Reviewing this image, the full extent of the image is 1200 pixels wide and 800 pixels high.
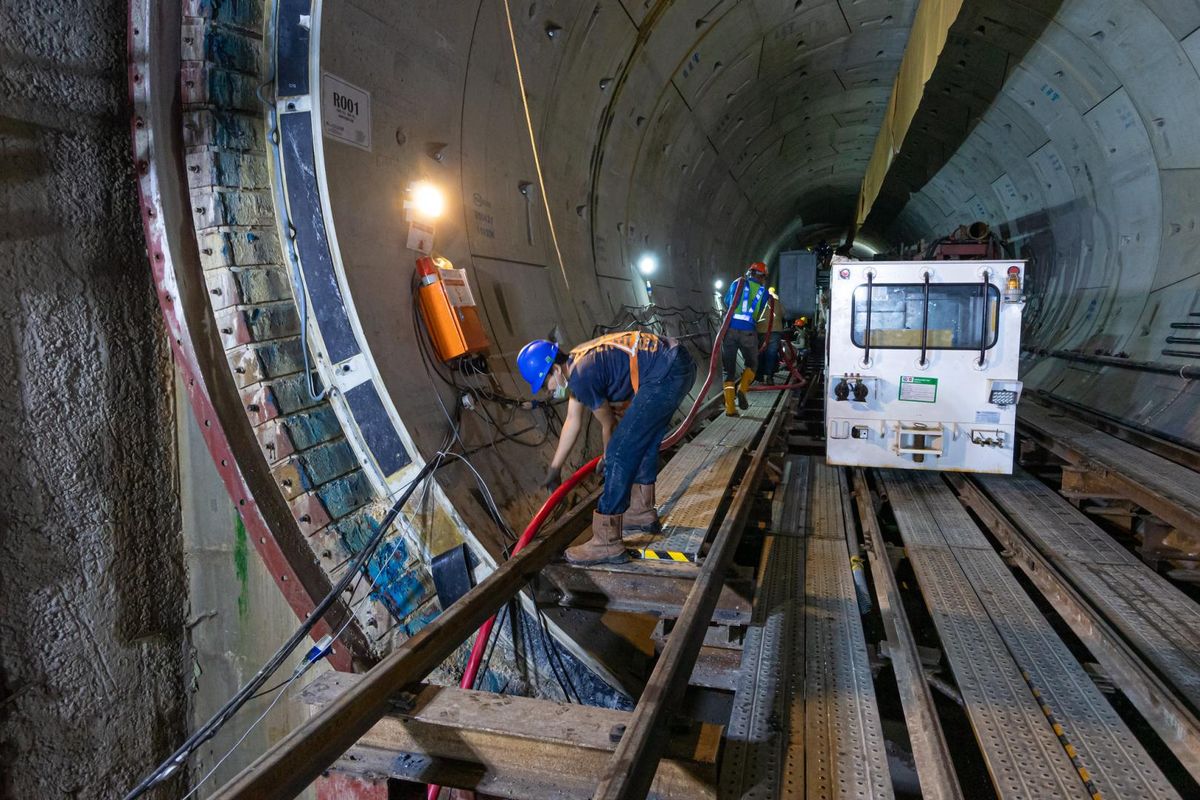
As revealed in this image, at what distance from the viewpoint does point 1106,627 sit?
11.2ft

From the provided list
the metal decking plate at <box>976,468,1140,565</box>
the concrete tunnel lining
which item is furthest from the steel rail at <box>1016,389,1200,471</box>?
the metal decking plate at <box>976,468,1140,565</box>

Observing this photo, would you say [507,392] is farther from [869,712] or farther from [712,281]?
[712,281]

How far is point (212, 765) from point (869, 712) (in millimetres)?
3947

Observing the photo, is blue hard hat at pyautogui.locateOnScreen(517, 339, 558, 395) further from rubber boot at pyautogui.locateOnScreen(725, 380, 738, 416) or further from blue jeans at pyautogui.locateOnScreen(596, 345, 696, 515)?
rubber boot at pyautogui.locateOnScreen(725, 380, 738, 416)

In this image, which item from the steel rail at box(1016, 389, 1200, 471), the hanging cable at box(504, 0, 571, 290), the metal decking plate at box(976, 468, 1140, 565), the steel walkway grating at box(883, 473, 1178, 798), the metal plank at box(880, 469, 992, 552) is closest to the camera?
the steel walkway grating at box(883, 473, 1178, 798)

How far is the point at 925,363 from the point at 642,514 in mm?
3221

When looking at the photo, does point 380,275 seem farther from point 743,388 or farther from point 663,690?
point 743,388

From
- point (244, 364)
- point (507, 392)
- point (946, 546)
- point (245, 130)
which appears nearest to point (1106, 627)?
point (946, 546)

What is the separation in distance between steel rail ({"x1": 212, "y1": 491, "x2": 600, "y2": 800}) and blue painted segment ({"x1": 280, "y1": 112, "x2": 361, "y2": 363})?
163 centimetres

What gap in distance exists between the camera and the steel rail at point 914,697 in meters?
2.31

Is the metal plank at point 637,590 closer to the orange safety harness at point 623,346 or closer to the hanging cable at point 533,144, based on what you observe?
the orange safety harness at point 623,346

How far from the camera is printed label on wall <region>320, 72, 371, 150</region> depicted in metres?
3.76

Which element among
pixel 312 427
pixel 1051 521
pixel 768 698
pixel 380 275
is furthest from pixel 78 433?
pixel 1051 521

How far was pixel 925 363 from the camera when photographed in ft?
19.1
